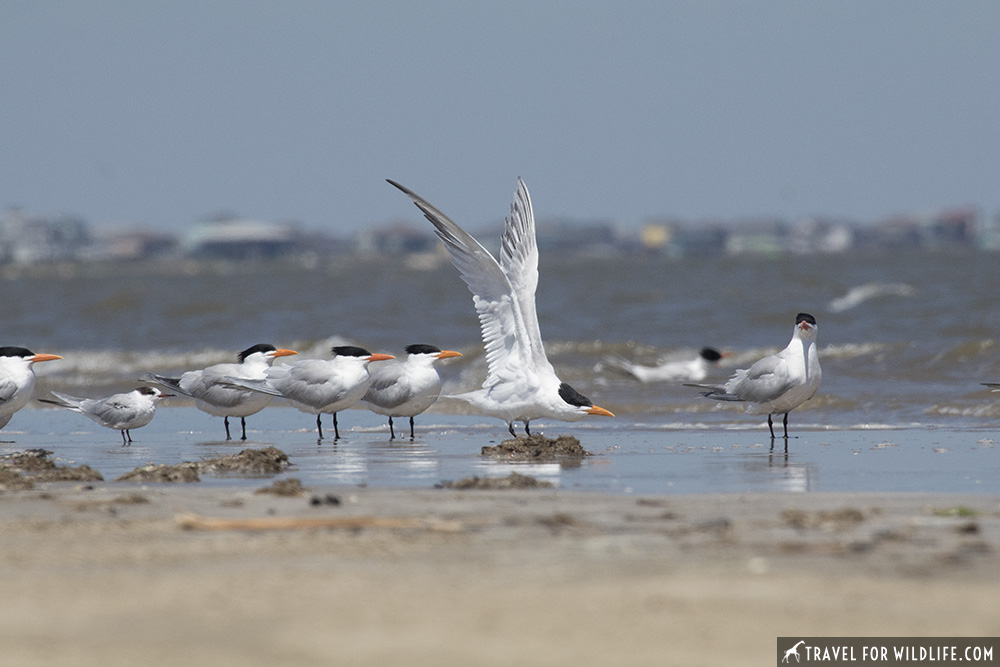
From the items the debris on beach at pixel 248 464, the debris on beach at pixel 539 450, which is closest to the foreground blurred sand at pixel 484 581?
the debris on beach at pixel 248 464

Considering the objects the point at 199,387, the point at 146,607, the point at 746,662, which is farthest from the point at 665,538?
the point at 199,387

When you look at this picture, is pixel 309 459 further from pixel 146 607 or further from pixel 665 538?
pixel 146 607

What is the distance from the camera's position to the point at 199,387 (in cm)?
914

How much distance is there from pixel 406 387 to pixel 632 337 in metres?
10.9

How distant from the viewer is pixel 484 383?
814 cm

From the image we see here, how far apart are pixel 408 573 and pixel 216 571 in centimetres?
52

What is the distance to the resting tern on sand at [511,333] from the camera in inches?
307

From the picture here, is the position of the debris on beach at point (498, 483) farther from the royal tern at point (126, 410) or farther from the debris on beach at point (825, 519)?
the royal tern at point (126, 410)

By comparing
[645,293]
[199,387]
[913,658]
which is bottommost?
[913,658]

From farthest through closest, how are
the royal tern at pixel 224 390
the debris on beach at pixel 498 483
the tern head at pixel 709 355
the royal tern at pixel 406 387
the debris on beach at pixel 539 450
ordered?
the tern head at pixel 709 355 < the royal tern at pixel 224 390 < the royal tern at pixel 406 387 < the debris on beach at pixel 539 450 < the debris on beach at pixel 498 483

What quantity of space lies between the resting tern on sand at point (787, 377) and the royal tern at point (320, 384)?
2631mm

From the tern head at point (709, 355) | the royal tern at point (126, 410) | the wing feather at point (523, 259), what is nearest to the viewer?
the wing feather at point (523, 259)

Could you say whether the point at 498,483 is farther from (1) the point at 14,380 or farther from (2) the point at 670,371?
(2) the point at 670,371

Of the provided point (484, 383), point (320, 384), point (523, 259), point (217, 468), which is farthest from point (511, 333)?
point (217, 468)
